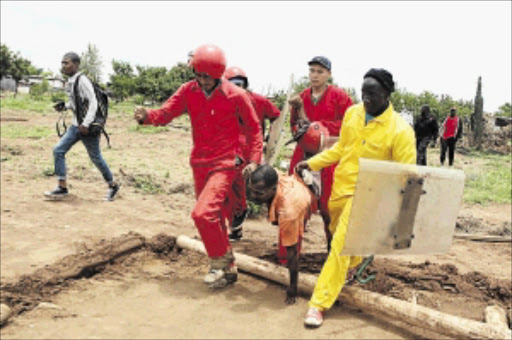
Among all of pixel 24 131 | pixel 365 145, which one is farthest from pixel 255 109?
pixel 24 131

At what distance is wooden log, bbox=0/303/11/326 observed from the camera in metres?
3.51

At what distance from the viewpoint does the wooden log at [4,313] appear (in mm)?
3514

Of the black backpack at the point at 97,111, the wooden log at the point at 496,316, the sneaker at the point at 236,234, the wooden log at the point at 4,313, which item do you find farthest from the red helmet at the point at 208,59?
the black backpack at the point at 97,111

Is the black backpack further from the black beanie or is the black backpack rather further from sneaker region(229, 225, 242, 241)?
the black beanie

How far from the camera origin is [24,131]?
41.9ft

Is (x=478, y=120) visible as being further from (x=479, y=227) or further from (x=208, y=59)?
(x=208, y=59)

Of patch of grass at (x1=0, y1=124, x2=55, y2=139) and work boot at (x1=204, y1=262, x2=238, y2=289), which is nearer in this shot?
work boot at (x1=204, y1=262, x2=238, y2=289)

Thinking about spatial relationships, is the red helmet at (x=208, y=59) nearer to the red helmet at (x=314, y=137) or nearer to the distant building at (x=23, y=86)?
the red helmet at (x=314, y=137)

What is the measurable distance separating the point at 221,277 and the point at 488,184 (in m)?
9.54

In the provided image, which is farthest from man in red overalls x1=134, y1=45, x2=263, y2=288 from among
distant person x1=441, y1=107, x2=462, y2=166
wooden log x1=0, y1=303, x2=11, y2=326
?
distant person x1=441, y1=107, x2=462, y2=166

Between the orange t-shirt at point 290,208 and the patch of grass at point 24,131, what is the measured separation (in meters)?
10.0

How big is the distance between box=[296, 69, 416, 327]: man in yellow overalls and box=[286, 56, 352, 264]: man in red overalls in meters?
1.07

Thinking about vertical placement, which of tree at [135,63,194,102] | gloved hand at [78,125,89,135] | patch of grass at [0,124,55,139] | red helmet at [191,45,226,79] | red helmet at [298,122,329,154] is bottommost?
patch of grass at [0,124,55,139]

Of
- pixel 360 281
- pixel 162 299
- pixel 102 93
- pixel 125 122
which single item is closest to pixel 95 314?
pixel 162 299
